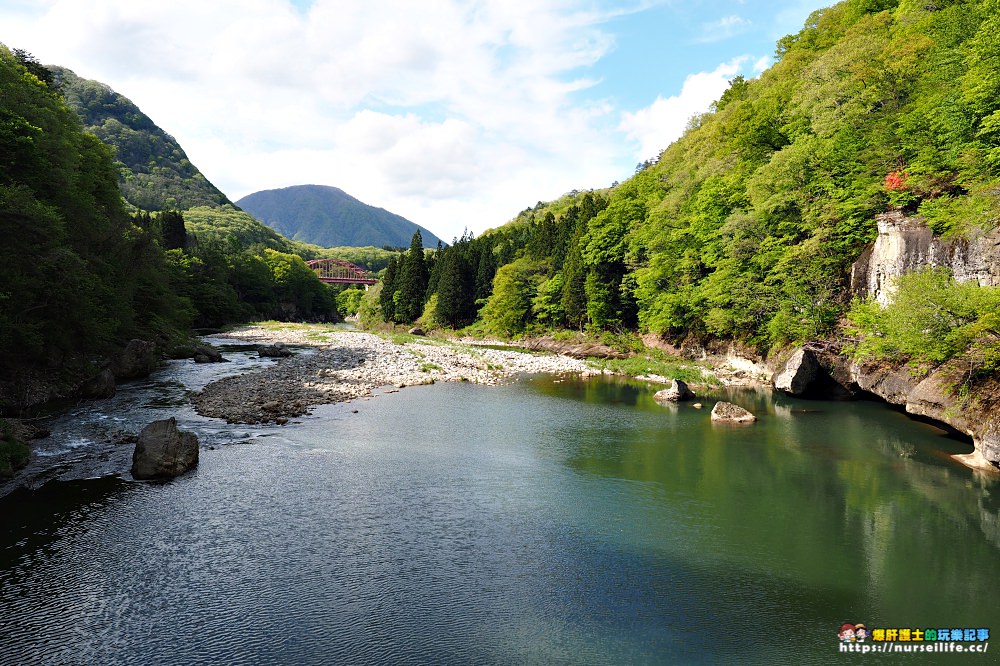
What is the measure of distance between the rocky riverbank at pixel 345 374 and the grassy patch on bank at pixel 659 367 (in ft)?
7.47

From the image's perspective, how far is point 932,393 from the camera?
21547 mm

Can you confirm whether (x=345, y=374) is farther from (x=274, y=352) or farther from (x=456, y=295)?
(x=456, y=295)

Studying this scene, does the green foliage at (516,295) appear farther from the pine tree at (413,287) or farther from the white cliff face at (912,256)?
the white cliff face at (912,256)

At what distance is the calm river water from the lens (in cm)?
912

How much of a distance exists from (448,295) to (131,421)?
6372 centimetres

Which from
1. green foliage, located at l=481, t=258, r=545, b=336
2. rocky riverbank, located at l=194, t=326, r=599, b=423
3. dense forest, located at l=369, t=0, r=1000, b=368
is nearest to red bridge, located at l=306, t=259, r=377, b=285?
green foliage, located at l=481, t=258, r=545, b=336

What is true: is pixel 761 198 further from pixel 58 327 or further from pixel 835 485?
pixel 58 327

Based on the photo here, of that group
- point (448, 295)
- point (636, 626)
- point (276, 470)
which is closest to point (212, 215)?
point (448, 295)

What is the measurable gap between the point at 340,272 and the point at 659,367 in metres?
163

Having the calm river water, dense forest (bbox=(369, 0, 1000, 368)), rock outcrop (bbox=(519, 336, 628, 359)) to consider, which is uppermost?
dense forest (bbox=(369, 0, 1000, 368))

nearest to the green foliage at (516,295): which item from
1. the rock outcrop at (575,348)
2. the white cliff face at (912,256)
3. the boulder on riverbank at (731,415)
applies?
the rock outcrop at (575,348)

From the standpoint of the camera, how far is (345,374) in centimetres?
3694

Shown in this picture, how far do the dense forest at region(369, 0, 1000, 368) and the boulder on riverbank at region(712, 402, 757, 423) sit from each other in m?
8.51

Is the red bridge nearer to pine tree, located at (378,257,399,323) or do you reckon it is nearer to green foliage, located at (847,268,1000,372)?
pine tree, located at (378,257,399,323)
